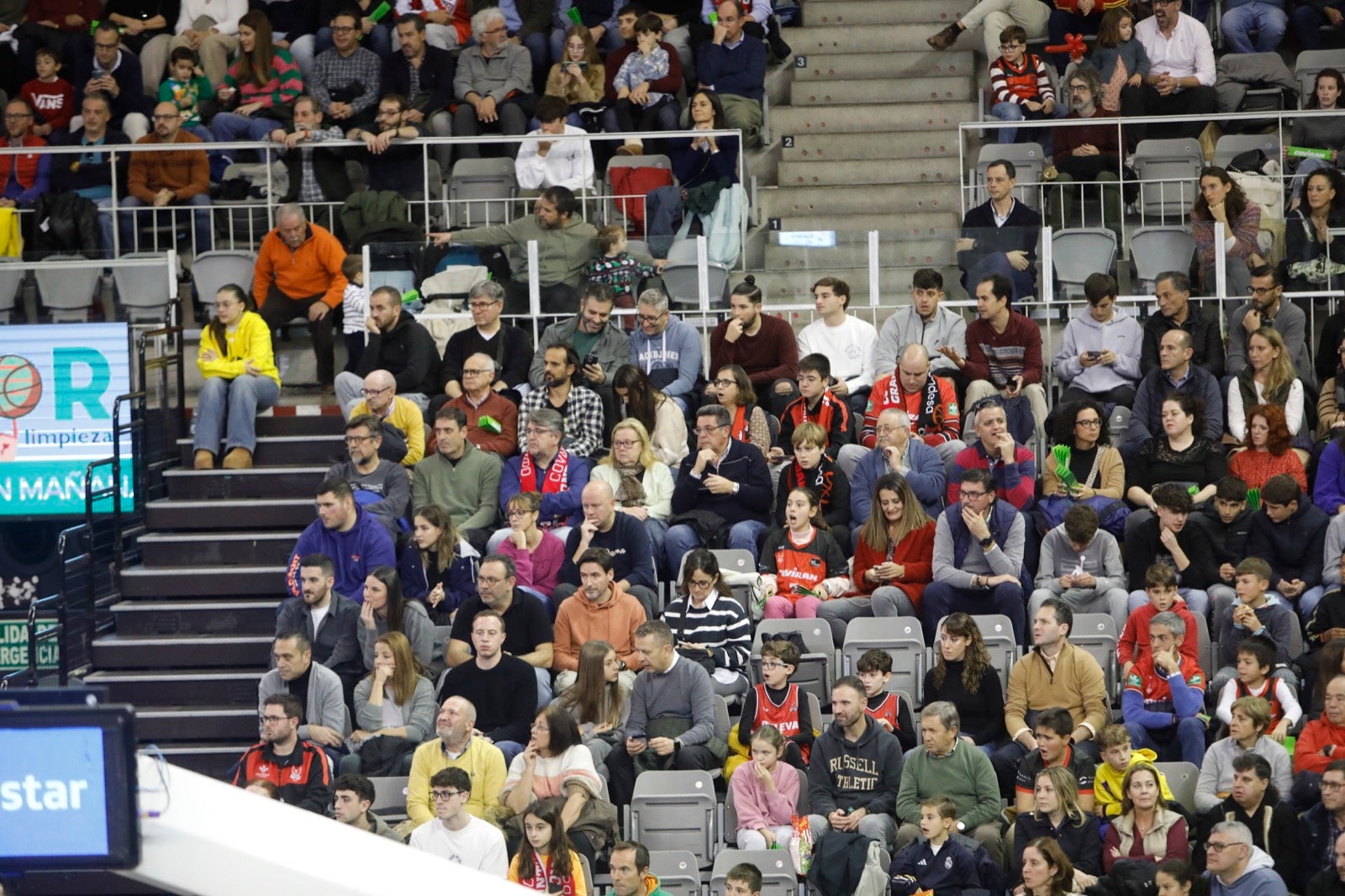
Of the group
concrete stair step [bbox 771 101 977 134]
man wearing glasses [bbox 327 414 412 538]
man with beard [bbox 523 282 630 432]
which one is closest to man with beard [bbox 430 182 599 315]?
man with beard [bbox 523 282 630 432]

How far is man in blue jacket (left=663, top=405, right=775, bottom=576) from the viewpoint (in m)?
11.3

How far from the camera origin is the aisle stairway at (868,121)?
15.4 m

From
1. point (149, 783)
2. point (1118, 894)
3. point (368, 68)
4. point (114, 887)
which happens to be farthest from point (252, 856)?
point (368, 68)

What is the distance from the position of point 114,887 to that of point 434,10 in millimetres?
10050

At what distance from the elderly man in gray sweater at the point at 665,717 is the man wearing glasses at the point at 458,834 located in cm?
89

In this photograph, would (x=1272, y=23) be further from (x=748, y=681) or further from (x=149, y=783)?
(x=149, y=783)

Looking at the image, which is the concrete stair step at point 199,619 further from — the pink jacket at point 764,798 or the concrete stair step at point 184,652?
the pink jacket at point 764,798

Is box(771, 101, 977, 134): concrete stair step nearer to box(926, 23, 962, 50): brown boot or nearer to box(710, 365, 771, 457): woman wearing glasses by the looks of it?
box(926, 23, 962, 50): brown boot

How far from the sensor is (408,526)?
1170cm

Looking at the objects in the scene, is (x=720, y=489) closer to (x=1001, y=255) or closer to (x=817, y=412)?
(x=817, y=412)

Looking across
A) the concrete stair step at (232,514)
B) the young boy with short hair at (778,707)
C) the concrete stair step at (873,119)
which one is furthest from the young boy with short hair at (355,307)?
the young boy with short hair at (778,707)

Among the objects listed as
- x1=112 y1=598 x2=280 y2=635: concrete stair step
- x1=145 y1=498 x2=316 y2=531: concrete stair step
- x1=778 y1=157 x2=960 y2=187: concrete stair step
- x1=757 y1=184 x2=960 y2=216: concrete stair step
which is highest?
x1=778 y1=157 x2=960 y2=187: concrete stair step

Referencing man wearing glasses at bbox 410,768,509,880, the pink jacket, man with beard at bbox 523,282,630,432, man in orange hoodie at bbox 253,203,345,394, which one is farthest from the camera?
man in orange hoodie at bbox 253,203,345,394

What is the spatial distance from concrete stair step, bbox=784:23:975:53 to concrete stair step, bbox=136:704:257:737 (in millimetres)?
7697
